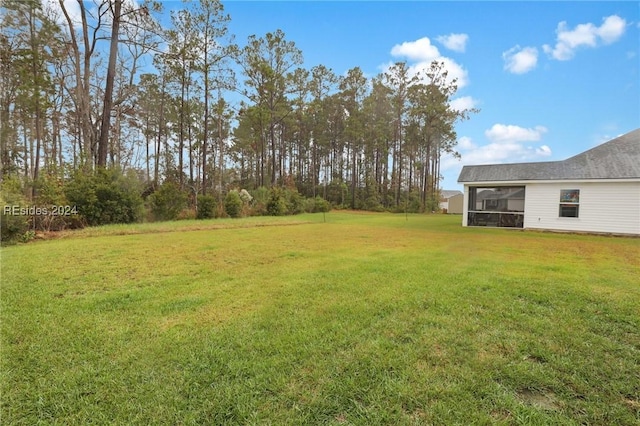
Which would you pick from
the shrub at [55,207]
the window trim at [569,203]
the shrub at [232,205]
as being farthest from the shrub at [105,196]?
the window trim at [569,203]

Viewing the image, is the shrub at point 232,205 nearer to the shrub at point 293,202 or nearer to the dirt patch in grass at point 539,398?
the shrub at point 293,202

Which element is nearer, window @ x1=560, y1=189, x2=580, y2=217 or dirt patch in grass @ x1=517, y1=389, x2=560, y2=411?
dirt patch in grass @ x1=517, y1=389, x2=560, y2=411

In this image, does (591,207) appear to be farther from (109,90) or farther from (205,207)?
(109,90)

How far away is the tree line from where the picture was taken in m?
12.3

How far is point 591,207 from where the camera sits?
10758 mm

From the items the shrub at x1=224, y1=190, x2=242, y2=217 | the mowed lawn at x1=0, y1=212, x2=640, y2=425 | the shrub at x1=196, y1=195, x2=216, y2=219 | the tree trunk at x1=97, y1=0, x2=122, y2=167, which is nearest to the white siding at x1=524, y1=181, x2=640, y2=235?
the mowed lawn at x1=0, y1=212, x2=640, y2=425

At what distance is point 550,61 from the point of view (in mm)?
9281

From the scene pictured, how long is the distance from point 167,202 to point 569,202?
53.3ft

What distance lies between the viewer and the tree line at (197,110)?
40.3ft

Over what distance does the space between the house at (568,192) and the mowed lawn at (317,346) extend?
27.2 ft

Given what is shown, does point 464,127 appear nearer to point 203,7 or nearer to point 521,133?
point 521,133

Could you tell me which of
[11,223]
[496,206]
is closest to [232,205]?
[11,223]

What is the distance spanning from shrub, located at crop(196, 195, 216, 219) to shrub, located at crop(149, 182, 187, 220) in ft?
3.35

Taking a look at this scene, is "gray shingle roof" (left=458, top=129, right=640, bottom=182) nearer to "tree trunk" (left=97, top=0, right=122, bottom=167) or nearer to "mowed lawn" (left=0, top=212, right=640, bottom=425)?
A: "mowed lawn" (left=0, top=212, right=640, bottom=425)
